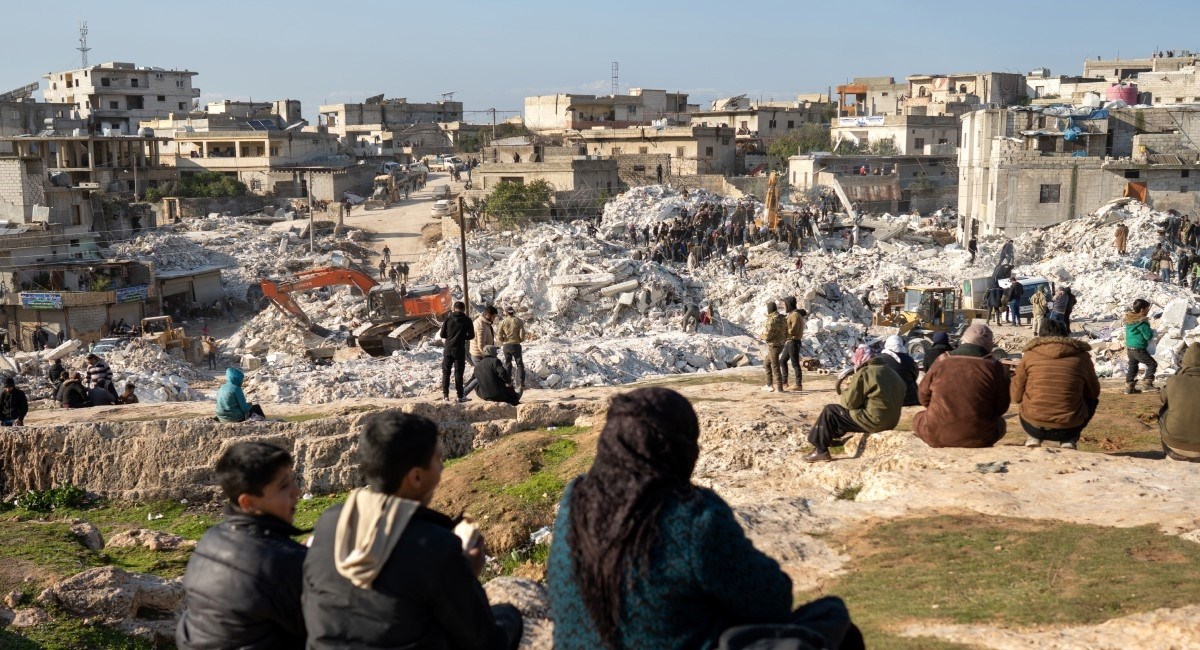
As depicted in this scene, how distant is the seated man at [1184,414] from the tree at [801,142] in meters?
48.7

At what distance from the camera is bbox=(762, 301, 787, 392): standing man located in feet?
39.9

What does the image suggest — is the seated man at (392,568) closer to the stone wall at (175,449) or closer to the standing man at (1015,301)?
the stone wall at (175,449)

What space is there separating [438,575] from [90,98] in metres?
71.3

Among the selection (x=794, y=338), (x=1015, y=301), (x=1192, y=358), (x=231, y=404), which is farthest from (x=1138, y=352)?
(x=1015, y=301)

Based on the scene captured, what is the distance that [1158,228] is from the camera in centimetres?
3166

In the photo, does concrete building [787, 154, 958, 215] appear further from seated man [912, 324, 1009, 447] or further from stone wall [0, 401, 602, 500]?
seated man [912, 324, 1009, 447]

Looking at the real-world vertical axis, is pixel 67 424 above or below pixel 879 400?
below

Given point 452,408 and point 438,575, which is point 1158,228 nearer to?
point 452,408

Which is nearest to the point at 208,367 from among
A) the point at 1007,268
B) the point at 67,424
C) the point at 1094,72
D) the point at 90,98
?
the point at 67,424

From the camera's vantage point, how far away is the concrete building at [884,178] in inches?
1898

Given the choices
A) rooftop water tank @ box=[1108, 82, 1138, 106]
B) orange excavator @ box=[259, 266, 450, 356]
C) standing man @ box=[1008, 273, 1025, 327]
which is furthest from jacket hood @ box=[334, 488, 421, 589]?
rooftop water tank @ box=[1108, 82, 1138, 106]

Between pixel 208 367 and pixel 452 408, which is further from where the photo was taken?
pixel 208 367

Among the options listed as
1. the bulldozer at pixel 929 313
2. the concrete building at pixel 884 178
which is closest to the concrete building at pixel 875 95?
the concrete building at pixel 884 178

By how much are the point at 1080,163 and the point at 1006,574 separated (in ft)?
111
